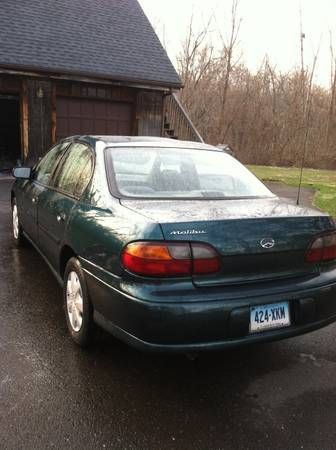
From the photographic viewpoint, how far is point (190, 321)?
2441mm

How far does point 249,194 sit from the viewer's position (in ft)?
11.5

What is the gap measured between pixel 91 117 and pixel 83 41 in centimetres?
241

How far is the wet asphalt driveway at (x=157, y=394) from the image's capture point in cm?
234

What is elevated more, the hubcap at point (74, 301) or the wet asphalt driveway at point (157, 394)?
the hubcap at point (74, 301)

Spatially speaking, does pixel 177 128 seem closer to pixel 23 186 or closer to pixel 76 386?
pixel 23 186

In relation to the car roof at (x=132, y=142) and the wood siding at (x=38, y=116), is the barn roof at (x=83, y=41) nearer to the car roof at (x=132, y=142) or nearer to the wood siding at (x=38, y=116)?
the wood siding at (x=38, y=116)

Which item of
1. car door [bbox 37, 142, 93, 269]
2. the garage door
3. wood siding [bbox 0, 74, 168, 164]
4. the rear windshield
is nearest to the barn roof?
wood siding [bbox 0, 74, 168, 164]

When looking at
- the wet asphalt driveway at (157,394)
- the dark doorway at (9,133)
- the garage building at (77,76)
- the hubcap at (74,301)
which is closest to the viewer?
the wet asphalt driveway at (157,394)

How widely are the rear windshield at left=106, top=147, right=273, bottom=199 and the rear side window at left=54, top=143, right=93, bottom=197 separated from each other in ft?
0.78

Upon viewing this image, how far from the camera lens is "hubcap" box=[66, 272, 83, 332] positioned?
3.22 m

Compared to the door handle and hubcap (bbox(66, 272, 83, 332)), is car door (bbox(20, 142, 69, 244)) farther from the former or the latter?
hubcap (bbox(66, 272, 83, 332))

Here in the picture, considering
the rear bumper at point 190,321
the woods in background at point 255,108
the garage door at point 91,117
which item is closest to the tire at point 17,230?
the rear bumper at point 190,321

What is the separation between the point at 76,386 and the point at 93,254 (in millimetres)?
836

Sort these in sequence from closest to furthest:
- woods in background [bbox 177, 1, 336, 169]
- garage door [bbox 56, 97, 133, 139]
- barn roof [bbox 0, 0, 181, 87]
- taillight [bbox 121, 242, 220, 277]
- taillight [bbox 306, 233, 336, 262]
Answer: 1. taillight [bbox 121, 242, 220, 277]
2. taillight [bbox 306, 233, 336, 262]
3. barn roof [bbox 0, 0, 181, 87]
4. garage door [bbox 56, 97, 133, 139]
5. woods in background [bbox 177, 1, 336, 169]
